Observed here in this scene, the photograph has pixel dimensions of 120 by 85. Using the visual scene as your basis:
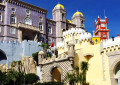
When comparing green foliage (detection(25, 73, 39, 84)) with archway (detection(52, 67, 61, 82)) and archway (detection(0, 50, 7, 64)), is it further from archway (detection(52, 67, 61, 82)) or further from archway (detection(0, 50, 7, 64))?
archway (detection(0, 50, 7, 64))

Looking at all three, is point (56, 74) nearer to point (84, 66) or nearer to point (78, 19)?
point (84, 66)

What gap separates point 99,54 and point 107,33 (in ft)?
130

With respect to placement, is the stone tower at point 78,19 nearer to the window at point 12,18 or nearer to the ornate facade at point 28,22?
the ornate facade at point 28,22

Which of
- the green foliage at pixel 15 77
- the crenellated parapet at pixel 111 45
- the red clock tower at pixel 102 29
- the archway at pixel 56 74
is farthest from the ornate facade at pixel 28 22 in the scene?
the crenellated parapet at pixel 111 45

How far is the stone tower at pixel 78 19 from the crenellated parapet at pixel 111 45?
33156mm

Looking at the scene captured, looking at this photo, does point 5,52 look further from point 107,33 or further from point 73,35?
point 107,33

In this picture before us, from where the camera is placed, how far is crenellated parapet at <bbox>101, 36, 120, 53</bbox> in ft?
82.3

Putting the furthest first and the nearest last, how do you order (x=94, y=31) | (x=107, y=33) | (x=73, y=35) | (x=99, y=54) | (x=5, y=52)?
(x=94, y=31)
(x=107, y=33)
(x=5, y=52)
(x=73, y=35)
(x=99, y=54)

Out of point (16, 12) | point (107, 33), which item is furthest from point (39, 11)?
point (107, 33)

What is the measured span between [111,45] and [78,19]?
3459 centimetres

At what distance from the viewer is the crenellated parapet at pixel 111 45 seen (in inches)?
987

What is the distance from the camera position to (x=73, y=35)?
3491cm

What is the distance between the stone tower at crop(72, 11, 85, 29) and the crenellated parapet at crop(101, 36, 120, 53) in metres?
33.2

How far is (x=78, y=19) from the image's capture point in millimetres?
59281
